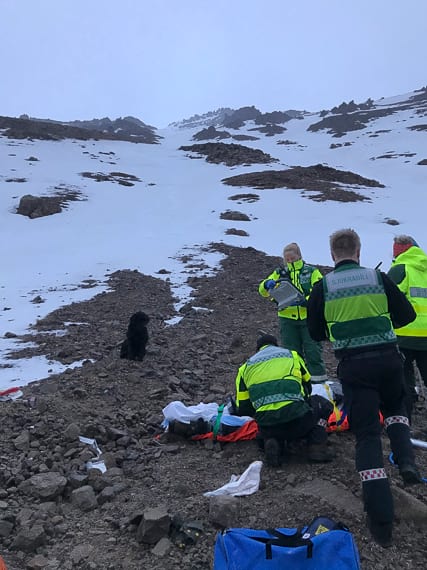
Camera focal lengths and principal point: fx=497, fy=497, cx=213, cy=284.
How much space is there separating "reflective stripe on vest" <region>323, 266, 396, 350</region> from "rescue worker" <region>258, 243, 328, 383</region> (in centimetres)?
249

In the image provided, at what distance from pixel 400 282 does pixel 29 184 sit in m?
33.8

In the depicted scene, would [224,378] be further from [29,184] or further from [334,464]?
[29,184]

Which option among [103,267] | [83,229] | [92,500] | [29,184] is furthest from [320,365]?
[29,184]

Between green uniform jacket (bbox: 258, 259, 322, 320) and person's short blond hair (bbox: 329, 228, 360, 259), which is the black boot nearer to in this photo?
person's short blond hair (bbox: 329, 228, 360, 259)

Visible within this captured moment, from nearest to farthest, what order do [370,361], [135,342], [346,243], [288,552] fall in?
[288,552], [370,361], [346,243], [135,342]

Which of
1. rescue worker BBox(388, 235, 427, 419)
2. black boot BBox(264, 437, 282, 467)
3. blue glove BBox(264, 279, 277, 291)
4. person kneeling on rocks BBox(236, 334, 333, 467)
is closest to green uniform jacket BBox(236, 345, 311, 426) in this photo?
person kneeling on rocks BBox(236, 334, 333, 467)

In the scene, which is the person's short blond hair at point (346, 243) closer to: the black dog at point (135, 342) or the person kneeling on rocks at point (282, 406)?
the person kneeling on rocks at point (282, 406)

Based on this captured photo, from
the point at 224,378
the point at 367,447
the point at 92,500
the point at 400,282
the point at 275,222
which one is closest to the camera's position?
the point at 367,447

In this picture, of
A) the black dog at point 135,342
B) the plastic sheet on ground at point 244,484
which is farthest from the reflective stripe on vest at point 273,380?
the black dog at point 135,342

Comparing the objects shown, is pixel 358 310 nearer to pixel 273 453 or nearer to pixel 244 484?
pixel 273 453

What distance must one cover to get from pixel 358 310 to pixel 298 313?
2.68 metres

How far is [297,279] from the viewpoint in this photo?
605 cm

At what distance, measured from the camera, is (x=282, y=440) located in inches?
170

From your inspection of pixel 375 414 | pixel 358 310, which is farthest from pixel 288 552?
pixel 358 310
